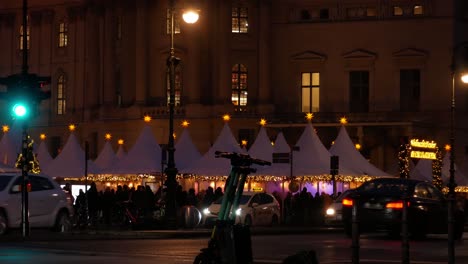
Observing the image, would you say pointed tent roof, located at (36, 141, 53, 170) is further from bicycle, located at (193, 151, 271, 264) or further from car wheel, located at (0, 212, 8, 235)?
bicycle, located at (193, 151, 271, 264)

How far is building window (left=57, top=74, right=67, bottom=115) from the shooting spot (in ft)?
317

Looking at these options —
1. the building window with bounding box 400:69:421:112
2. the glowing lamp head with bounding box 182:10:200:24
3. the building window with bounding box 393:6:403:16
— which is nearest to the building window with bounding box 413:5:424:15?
the building window with bounding box 393:6:403:16

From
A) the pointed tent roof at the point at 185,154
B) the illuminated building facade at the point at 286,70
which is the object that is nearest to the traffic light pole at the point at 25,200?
the pointed tent roof at the point at 185,154

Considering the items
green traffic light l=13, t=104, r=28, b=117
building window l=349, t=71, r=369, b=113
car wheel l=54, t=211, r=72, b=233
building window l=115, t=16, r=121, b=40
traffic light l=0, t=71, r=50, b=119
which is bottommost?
car wheel l=54, t=211, r=72, b=233

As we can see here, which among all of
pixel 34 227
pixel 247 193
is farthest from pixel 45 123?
pixel 34 227

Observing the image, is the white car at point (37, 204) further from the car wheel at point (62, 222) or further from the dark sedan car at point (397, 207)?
the dark sedan car at point (397, 207)

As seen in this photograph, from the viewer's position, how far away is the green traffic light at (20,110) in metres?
33.2

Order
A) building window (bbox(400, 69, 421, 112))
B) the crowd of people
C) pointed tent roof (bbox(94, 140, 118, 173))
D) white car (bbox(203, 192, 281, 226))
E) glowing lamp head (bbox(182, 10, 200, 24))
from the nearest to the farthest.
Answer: glowing lamp head (bbox(182, 10, 200, 24)), white car (bbox(203, 192, 281, 226)), the crowd of people, pointed tent roof (bbox(94, 140, 118, 173)), building window (bbox(400, 69, 421, 112))

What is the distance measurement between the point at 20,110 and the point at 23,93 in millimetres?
454

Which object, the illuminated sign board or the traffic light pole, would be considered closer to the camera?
the traffic light pole

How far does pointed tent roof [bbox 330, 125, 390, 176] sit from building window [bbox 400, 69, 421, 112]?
25693 mm

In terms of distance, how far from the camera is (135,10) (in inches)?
3526

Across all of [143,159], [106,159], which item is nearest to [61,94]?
[106,159]

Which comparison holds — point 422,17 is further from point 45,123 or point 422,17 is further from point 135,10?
point 45,123
